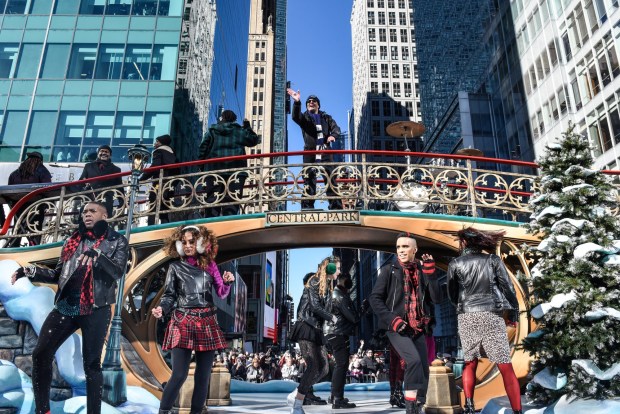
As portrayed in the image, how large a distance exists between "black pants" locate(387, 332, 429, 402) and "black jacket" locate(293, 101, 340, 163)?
4.97 m

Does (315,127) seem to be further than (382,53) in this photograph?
No

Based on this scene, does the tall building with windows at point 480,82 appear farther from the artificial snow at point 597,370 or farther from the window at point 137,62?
the artificial snow at point 597,370

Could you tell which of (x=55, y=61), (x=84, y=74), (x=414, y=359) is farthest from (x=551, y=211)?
(x=55, y=61)

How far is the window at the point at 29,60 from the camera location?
26.0 metres

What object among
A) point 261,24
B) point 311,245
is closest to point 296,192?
point 311,245

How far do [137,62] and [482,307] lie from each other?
85.5 ft

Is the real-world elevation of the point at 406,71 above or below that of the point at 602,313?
above

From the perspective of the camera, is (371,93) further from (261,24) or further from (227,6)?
(227,6)

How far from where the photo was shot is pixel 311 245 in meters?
8.72

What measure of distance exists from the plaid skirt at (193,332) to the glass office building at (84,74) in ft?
71.2

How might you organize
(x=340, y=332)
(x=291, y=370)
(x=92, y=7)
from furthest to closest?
(x=92, y=7) → (x=291, y=370) → (x=340, y=332)

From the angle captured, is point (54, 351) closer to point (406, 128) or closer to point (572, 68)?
point (406, 128)

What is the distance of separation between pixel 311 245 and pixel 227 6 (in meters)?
40.1

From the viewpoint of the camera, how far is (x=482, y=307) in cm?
476
